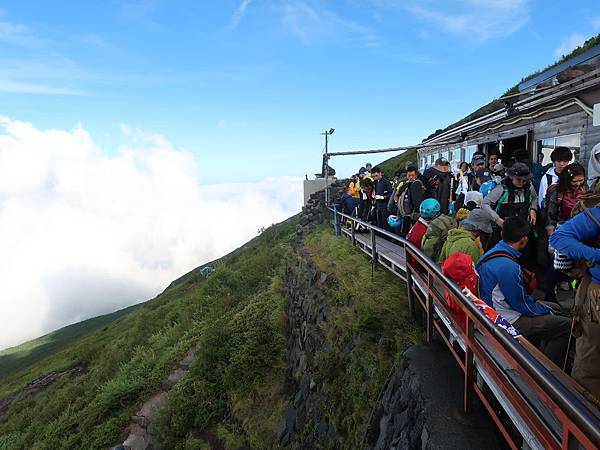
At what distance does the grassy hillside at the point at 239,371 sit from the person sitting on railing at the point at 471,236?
1435 millimetres

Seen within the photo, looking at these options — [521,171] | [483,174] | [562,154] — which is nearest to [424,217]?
[521,171]

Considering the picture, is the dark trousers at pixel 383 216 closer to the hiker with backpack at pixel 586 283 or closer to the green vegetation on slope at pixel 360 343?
the green vegetation on slope at pixel 360 343

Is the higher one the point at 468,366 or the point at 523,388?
the point at 523,388

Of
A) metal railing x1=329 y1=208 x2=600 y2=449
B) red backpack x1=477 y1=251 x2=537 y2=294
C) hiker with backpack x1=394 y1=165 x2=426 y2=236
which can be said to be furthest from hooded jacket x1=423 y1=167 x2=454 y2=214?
red backpack x1=477 y1=251 x2=537 y2=294

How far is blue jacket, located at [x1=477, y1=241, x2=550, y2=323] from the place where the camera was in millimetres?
3617

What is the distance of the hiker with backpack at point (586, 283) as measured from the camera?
110 inches

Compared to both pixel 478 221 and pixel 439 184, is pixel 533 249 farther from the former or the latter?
pixel 439 184

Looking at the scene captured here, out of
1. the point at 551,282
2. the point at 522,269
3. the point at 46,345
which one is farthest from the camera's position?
the point at 46,345

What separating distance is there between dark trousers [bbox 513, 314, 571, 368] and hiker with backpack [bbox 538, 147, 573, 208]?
2.80 metres

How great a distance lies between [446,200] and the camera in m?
7.65

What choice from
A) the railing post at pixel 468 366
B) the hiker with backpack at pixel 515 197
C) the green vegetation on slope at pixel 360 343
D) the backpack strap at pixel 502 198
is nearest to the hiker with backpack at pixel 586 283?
the railing post at pixel 468 366

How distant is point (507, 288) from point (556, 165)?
3.09 meters

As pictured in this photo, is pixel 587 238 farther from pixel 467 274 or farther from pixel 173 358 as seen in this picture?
pixel 173 358

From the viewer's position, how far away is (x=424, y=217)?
6152mm
